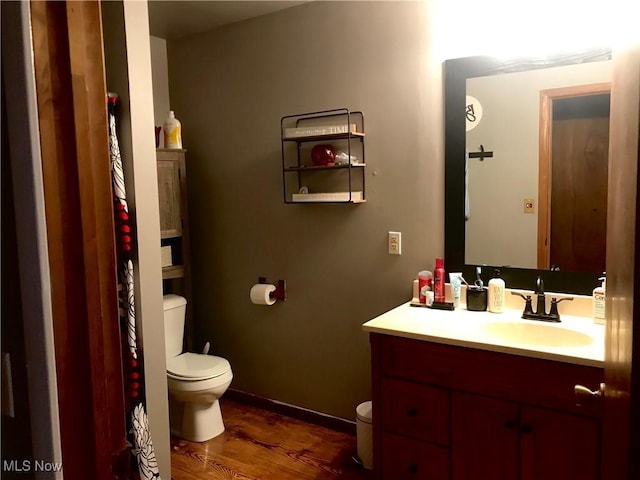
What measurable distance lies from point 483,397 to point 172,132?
7.69ft

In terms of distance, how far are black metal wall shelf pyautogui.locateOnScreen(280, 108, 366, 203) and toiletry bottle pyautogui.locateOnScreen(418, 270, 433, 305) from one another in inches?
20.4

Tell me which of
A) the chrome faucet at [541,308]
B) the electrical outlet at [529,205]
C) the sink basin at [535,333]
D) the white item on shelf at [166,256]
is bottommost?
the sink basin at [535,333]

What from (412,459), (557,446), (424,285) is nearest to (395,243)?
(424,285)

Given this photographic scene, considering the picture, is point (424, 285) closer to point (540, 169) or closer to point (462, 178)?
point (462, 178)

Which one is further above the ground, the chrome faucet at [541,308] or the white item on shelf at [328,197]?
the white item on shelf at [328,197]

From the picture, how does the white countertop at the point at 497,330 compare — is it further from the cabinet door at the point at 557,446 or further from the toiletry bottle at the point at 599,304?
the cabinet door at the point at 557,446

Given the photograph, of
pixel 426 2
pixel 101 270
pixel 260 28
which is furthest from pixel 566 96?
pixel 101 270

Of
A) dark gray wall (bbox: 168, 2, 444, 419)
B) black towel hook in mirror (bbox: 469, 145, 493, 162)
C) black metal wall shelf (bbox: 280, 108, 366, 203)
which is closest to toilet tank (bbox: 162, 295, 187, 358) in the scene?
dark gray wall (bbox: 168, 2, 444, 419)

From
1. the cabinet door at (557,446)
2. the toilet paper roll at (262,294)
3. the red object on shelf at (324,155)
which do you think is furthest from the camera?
the toilet paper roll at (262,294)

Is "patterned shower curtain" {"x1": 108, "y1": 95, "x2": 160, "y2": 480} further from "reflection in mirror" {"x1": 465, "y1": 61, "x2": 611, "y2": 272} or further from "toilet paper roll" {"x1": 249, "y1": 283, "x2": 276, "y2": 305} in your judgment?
"reflection in mirror" {"x1": 465, "y1": 61, "x2": 611, "y2": 272}

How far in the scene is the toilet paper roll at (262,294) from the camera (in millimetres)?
3006

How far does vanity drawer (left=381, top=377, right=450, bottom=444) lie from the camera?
1.96 m

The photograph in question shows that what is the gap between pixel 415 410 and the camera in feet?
6.63

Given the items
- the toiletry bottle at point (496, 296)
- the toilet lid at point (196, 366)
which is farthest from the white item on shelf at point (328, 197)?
the toilet lid at point (196, 366)
